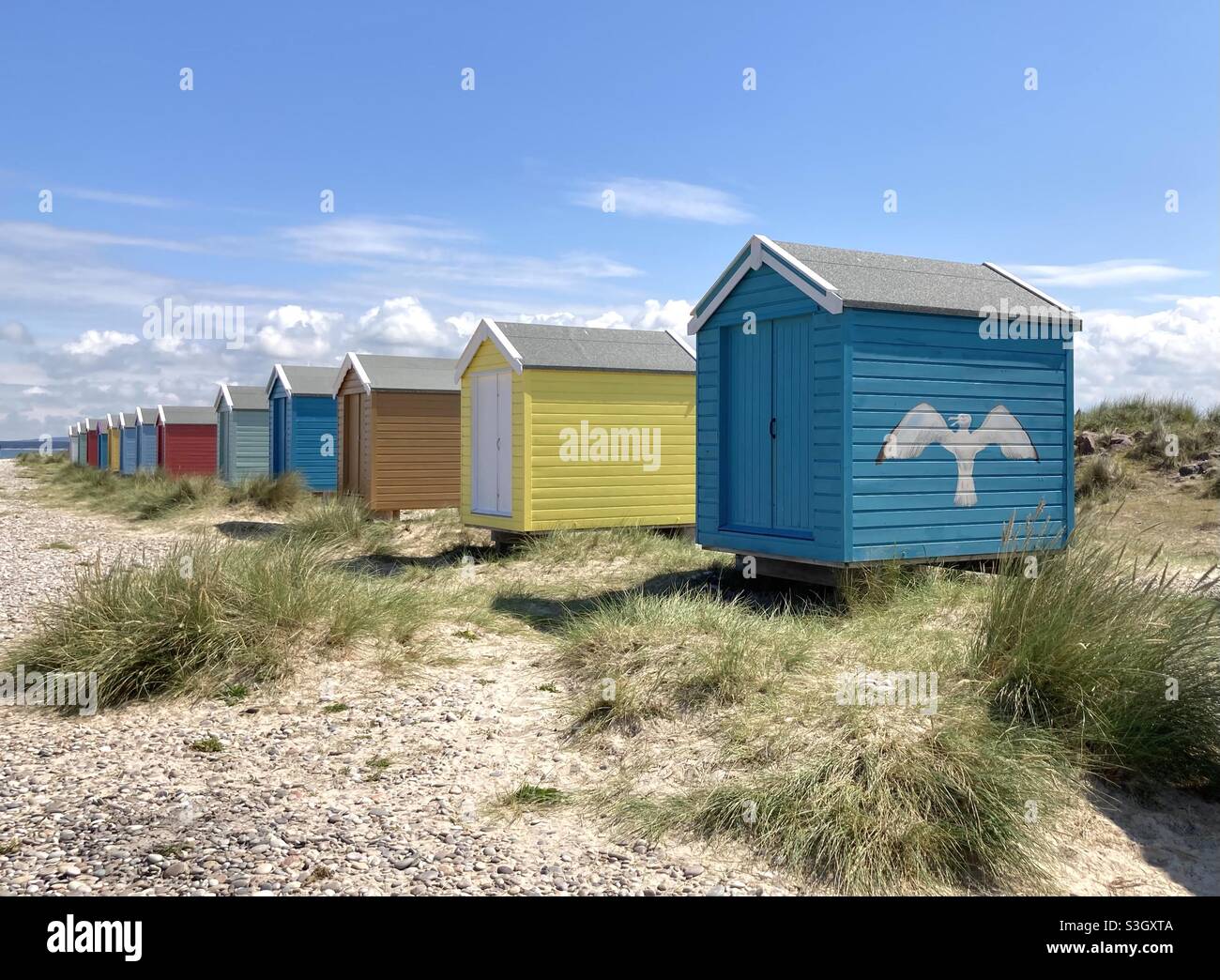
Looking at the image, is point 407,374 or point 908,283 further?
point 407,374

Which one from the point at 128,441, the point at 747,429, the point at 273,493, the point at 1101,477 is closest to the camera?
the point at 747,429

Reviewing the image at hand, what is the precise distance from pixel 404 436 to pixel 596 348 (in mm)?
4846

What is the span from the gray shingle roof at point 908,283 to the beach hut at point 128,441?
3475 cm

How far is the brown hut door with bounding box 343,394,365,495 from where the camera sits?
59.3 feet

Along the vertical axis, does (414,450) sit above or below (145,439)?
below

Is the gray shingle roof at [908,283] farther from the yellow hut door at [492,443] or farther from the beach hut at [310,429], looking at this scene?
the beach hut at [310,429]

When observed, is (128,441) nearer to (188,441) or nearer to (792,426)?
(188,441)

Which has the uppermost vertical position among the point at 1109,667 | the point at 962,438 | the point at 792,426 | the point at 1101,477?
the point at 792,426

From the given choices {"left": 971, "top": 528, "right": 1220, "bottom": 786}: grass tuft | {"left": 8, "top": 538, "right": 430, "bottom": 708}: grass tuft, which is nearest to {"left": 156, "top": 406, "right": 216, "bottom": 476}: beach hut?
{"left": 8, "top": 538, "right": 430, "bottom": 708}: grass tuft

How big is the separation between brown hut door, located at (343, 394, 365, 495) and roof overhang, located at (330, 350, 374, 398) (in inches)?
14.3

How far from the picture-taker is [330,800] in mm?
5129

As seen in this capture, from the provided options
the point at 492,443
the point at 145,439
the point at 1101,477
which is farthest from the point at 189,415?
the point at 1101,477

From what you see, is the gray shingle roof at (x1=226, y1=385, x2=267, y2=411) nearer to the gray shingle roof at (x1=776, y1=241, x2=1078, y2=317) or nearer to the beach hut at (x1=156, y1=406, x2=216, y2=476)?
the beach hut at (x1=156, y1=406, x2=216, y2=476)

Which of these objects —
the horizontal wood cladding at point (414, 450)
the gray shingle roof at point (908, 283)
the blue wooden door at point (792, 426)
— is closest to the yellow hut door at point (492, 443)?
the horizontal wood cladding at point (414, 450)
